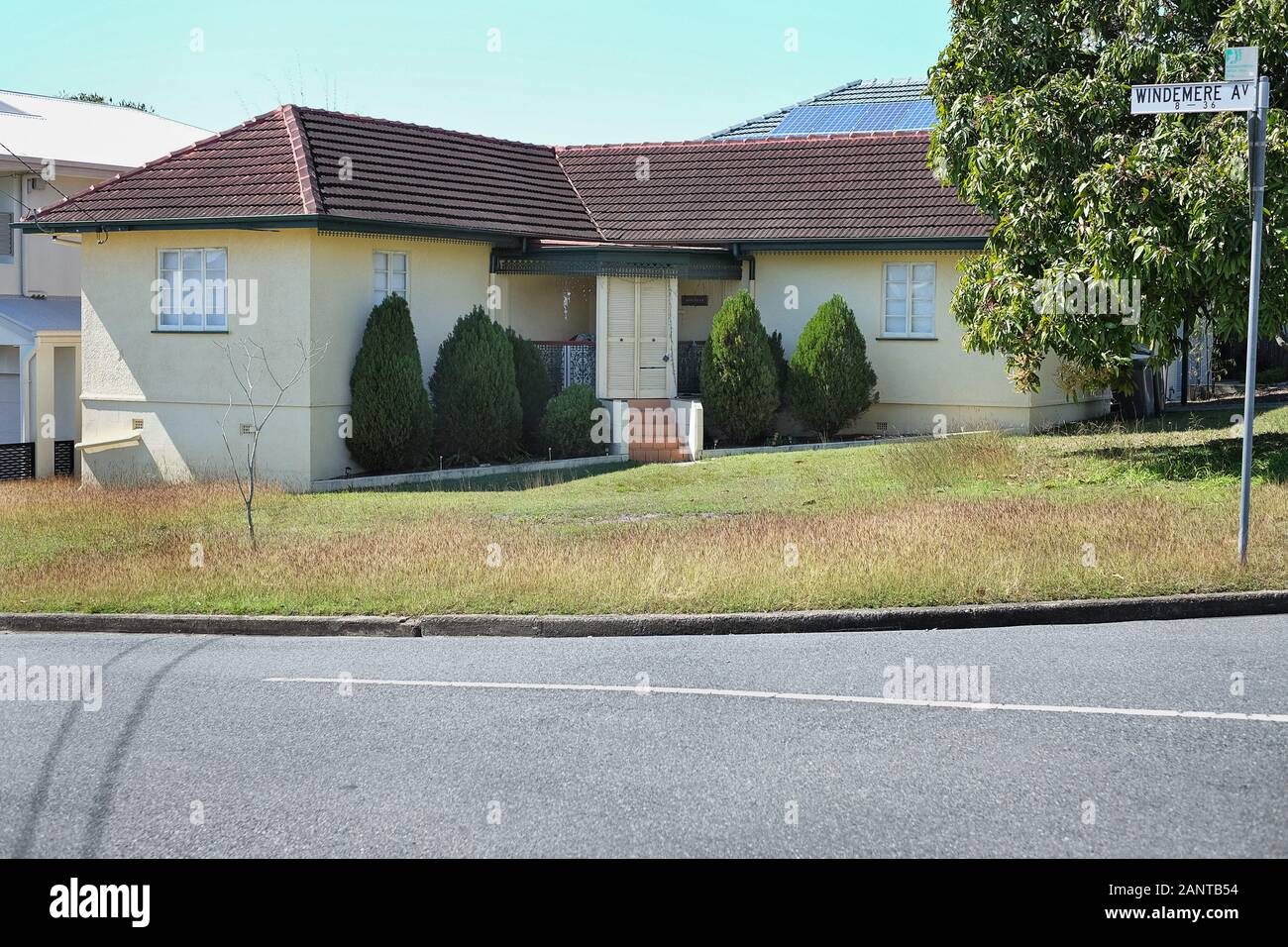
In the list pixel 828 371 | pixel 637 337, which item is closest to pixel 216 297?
pixel 637 337

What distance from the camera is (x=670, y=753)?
23.6 ft

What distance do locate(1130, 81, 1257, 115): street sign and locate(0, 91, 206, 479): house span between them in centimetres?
1800

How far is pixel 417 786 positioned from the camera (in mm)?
6738

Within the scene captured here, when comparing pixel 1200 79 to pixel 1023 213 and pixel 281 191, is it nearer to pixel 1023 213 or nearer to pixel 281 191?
pixel 1023 213

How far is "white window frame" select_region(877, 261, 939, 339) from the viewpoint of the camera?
2520 cm

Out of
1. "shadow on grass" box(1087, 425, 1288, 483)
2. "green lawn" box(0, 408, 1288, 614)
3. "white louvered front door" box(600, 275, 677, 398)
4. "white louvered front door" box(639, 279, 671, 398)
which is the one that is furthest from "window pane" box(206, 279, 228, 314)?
"shadow on grass" box(1087, 425, 1288, 483)

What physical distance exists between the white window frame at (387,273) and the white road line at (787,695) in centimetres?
1440

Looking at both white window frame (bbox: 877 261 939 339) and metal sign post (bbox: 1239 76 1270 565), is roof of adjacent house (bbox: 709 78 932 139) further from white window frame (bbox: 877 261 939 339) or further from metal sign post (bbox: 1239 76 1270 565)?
metal sign post (bbox: 1239 76 1270 565)

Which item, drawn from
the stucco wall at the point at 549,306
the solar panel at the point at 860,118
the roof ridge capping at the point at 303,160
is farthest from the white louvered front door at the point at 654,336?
the solar panel at the point at 860,118

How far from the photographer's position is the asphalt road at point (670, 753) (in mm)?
5992

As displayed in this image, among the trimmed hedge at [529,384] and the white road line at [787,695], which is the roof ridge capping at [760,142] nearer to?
the trimmed hedge at [529,384]

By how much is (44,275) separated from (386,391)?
11.4 meters

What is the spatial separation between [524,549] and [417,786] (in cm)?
691

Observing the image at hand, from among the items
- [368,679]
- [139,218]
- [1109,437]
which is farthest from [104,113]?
[368,679]
